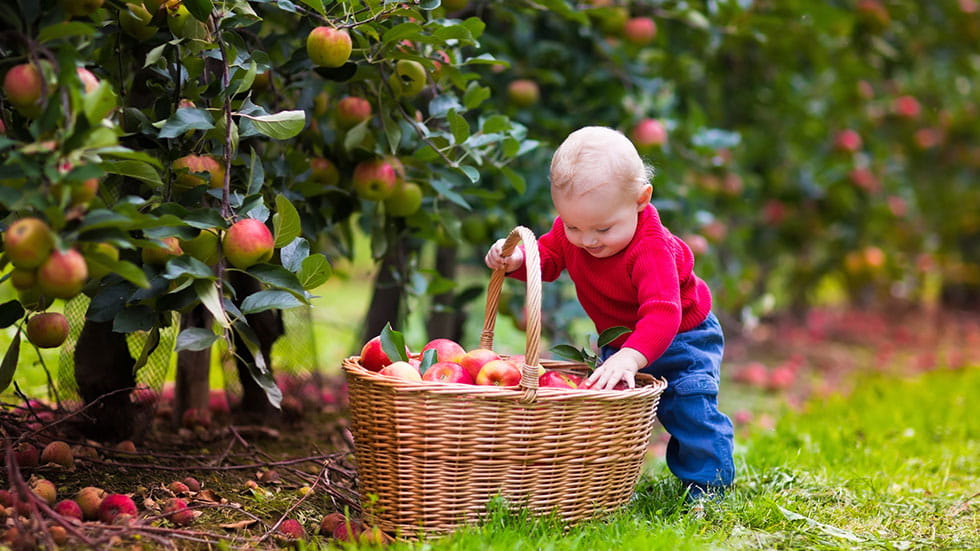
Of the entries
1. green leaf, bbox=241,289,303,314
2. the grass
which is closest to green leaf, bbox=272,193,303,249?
green leaf, bbox=241,289,303,314

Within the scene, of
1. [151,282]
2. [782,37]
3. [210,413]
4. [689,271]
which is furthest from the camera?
[782,37]

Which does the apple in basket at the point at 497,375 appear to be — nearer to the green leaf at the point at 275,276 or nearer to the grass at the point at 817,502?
the grass at the point at 817,502

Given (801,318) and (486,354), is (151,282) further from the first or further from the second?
(801,318)

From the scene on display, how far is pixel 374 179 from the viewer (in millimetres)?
2439

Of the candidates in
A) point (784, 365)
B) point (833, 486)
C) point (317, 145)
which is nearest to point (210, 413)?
point (317, 145)

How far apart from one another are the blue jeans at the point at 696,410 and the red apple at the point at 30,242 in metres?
1.40

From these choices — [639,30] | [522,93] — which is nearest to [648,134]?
[639,30]

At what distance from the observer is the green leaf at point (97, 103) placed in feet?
5.20

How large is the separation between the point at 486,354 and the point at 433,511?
366mm

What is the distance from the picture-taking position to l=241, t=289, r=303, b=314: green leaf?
1925 mm

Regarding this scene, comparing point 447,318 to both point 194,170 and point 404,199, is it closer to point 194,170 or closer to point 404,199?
point 404,199

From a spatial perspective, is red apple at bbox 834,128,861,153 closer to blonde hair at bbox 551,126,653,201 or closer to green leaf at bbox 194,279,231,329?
blonde hair at bbox 551,126,653,201

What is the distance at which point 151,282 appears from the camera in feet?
6.25

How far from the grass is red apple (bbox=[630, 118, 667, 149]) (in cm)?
109
